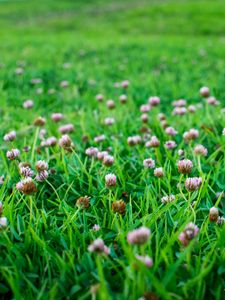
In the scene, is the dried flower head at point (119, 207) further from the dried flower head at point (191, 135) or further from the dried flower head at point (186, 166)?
the dried flower head at point (191, 135)

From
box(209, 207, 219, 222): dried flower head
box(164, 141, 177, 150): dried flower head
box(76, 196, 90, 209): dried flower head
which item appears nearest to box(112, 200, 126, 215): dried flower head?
box(76, 196, 90, 209): dried flower head

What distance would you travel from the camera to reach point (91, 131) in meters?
3.48

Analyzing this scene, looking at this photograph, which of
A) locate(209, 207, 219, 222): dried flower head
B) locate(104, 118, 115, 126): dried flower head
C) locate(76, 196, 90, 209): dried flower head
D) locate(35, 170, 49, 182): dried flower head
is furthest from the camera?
locate(104, 118, 115, 126): dried flower head

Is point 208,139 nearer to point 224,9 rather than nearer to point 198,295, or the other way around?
point 198,295

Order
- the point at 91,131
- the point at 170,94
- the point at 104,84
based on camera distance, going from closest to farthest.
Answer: the point at 91,131
the point at 170,94
the point at 104,84

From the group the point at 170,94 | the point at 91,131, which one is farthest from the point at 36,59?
the point at 91,131

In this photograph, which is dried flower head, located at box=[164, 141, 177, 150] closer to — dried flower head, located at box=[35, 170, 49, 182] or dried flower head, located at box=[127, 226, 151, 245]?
dried flower head, located at box=[35, 170, 49, 182]

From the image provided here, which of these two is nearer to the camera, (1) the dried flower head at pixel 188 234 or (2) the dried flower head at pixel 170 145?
(1) the dried flower head at pixel 188 234

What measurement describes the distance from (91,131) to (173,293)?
7.23 ft

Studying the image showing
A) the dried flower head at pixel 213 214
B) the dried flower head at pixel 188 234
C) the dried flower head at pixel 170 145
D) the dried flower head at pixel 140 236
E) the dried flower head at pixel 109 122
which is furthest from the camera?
the dried flower head at pixel 109 122

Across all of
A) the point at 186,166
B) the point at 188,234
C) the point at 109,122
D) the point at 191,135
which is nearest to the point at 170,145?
the point at 191,135

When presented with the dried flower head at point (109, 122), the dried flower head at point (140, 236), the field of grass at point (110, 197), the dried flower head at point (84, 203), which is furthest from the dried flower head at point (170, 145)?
the dried flower head at point (140, 236)

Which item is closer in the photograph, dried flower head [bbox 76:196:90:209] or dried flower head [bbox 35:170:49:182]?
dried flower head [bbox 76:196:90:209]

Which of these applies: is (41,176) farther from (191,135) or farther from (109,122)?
(109,122)
